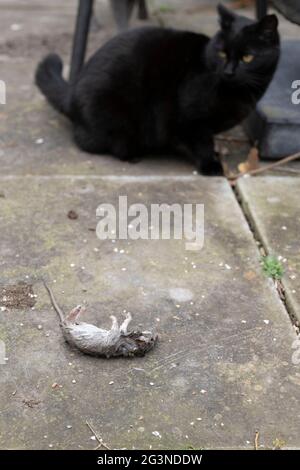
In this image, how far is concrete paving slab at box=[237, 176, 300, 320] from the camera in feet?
7.83

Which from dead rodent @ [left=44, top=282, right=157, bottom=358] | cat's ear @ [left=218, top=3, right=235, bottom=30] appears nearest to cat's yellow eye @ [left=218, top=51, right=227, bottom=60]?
cat's ear @ [left=218, top=3, right=235, bottom=30]

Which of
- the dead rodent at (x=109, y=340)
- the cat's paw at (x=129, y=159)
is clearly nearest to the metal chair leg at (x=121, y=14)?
the cat's paw at (x=129, y=159)

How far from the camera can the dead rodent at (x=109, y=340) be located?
1975 mm

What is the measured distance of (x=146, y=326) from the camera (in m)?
2.13

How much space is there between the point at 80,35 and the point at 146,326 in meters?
1.95

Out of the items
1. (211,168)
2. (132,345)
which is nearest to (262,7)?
(211,168)

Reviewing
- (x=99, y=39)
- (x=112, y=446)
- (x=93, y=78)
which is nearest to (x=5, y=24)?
(x=99, y=39)

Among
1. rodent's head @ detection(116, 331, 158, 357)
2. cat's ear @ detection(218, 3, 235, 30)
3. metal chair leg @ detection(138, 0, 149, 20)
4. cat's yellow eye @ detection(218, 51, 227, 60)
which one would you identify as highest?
cat's ear @ detection(218, 3, 235, 30)

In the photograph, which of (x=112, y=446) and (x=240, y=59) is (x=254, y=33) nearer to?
(x=240, y=59)

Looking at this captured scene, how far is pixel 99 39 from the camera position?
15.4ft

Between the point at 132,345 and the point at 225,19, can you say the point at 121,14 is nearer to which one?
the point at 225,19

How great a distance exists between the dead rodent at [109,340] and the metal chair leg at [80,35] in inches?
73.1

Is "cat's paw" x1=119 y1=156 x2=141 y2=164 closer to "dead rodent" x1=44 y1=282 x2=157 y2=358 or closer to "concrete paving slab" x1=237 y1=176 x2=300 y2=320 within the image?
"concrete paving slab" x1=237 y1=176 x2=300 y2=320

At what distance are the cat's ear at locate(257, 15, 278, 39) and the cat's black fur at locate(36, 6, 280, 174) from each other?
10 mm
